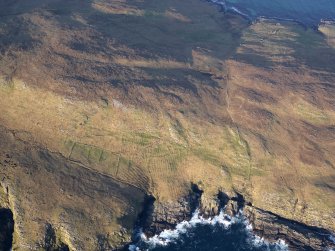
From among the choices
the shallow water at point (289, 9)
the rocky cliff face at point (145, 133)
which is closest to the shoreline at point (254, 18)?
the shallow water at point (289, 9)

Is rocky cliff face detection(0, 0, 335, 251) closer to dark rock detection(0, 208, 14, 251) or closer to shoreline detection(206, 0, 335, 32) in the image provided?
dark rock detection(0, 208, 14, 251)

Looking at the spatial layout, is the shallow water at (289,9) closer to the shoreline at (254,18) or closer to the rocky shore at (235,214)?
the shoreline at (254,18)

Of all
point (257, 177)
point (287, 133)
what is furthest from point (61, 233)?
point (287, 133)

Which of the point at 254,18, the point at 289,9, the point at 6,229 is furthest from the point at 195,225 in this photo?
the point at 289,9

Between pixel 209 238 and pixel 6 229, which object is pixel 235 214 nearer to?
pixel 209 238

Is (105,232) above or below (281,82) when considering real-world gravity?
below

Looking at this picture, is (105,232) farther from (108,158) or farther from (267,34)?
(267,34)
